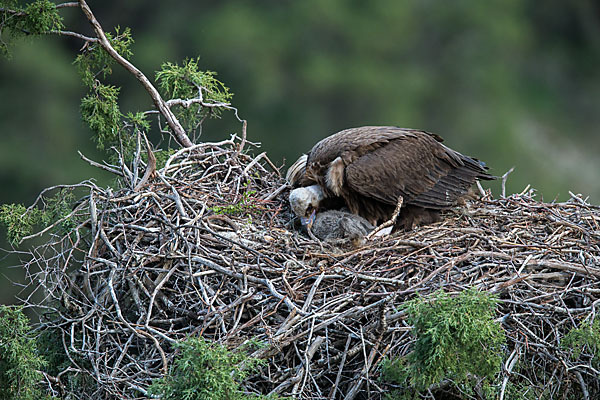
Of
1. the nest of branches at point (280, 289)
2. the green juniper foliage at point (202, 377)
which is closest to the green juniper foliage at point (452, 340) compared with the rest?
the nest of branches at point (280, 289)

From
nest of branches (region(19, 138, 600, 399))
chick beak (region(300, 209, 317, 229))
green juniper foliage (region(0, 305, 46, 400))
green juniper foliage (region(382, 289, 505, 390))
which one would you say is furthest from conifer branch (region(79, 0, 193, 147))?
green juniper foliage (region(382, 289, 505, 390))

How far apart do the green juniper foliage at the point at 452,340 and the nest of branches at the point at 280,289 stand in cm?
21

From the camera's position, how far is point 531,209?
4.19m

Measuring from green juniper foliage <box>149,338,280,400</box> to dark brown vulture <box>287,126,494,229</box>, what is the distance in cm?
157

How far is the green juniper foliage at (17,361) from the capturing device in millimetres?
2957

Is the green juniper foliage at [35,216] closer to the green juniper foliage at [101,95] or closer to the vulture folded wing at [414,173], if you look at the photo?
the green juniper foliage at [101,95]

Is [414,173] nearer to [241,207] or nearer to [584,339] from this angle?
[241,207]

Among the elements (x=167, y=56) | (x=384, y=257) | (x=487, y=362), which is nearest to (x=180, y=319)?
(x=384, y=257)

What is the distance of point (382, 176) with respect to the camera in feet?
13.2

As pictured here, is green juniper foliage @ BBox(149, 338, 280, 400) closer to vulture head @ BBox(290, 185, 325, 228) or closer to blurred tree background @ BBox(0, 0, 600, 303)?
vulture head @ BBox(290, 185, 325, 228)

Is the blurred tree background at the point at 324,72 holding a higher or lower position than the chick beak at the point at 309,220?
higher

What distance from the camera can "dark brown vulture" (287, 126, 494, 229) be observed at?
4.02 m

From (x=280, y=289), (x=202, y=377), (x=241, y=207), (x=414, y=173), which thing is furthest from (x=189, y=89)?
(x=202, y=377)

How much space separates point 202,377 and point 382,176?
1.92m
